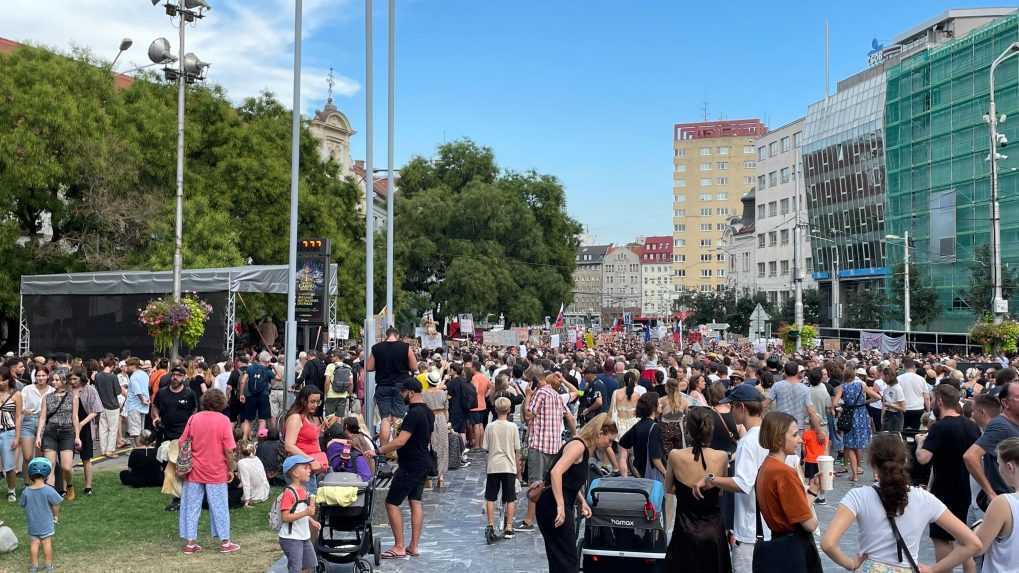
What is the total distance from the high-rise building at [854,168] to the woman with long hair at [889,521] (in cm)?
6656

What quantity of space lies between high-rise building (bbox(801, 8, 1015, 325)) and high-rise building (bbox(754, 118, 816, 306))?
5.42m

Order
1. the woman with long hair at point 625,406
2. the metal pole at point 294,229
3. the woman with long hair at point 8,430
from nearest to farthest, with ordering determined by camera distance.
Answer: the woman with long hair at point 8,430 → the woman with long hair at point 625,406 → the metal pole at point 294,229

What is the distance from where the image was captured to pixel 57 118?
3303 cm

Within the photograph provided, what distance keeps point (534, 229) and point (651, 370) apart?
44923 mm

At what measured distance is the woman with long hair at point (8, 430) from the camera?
12.7 meters

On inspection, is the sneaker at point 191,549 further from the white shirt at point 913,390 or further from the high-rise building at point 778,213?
the high-rise building at point 778,213

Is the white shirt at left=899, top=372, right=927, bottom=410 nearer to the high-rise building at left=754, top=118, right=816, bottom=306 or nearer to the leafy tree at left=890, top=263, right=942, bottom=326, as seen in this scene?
the leafy tree at left=890, top=263, right=942, bottom=326

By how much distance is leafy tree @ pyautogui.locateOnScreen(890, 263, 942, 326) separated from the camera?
5494cm

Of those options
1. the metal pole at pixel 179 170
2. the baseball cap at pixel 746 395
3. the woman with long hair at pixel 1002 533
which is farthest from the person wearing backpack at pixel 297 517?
the metal pole at pixel 179 170

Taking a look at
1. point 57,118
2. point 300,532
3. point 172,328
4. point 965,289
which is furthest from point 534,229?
point 300,532

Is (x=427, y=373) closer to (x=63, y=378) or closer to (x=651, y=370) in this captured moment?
(x=651, y=370)

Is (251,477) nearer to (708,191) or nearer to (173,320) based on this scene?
(173,320)

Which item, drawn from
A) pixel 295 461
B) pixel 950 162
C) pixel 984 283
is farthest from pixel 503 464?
pixel 950 162

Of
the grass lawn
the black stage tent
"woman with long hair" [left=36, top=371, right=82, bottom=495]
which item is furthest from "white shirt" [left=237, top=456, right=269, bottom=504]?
the black stage tent
